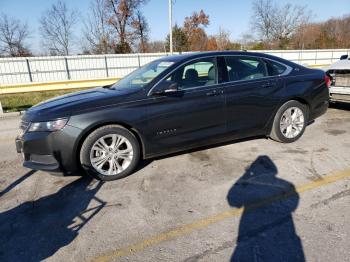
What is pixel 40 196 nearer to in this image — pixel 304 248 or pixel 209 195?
pixel 209 195

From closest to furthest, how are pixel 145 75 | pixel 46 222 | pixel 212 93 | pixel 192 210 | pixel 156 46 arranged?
pixel 46 222 → pixel 192 210 → pixel 212 93 → pixel 145 75 → pixel 156 46

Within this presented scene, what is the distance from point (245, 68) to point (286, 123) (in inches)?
49.4

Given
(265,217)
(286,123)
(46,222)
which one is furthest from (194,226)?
(286,123)

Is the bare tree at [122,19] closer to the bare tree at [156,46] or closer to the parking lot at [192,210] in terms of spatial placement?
the bare tree at [156,46]

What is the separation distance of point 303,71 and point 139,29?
3738 centimetres

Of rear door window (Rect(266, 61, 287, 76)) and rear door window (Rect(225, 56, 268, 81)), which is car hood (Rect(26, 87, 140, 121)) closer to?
rear door window (Rect(225, 56, 268, 81))

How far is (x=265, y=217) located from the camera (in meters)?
2.80

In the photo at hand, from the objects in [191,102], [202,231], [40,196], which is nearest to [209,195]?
[202,231]

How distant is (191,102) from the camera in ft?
13.1

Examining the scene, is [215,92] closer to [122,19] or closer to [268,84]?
[268,84]

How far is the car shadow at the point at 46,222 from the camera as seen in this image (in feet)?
8.13

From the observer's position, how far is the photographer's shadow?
233 centimetres

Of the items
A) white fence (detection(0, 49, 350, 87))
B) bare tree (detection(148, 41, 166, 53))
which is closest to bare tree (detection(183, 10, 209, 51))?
bare tree (detection(148, 41, 166, 53))

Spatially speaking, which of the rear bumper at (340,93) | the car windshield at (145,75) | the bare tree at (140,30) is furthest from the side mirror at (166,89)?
the bare tree at (140,30)
